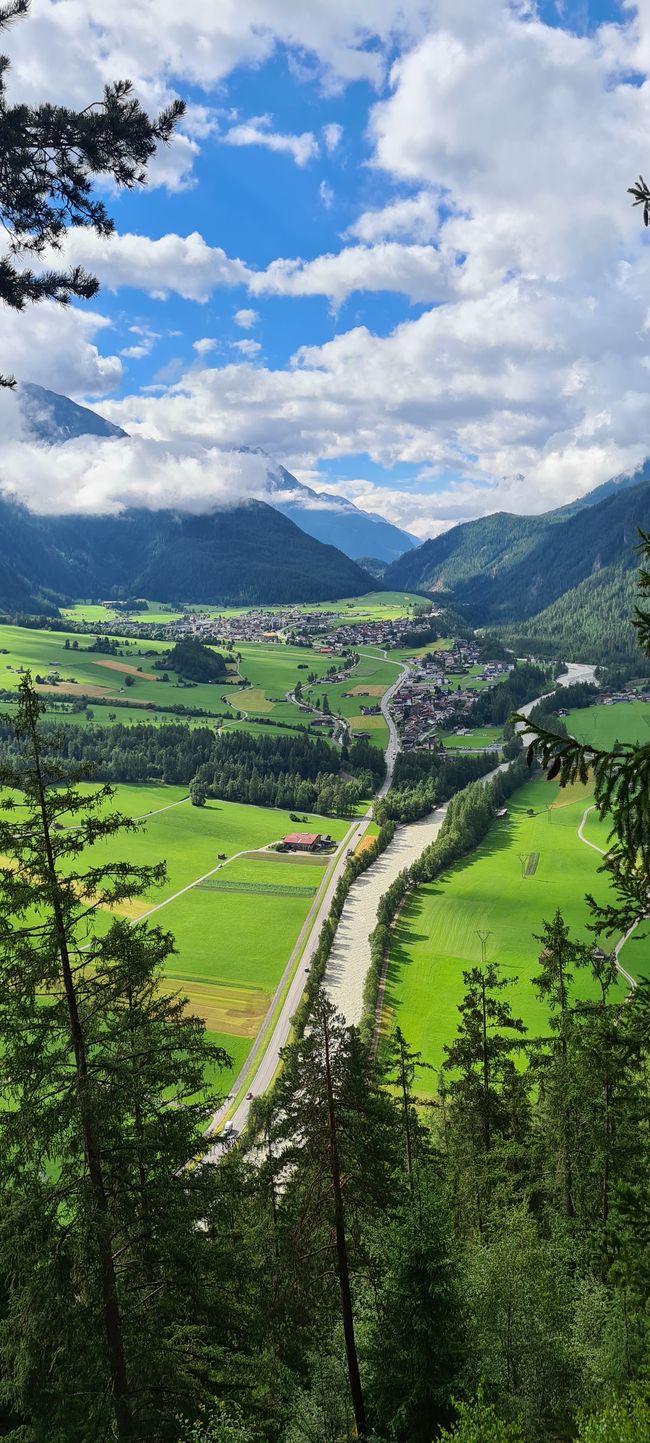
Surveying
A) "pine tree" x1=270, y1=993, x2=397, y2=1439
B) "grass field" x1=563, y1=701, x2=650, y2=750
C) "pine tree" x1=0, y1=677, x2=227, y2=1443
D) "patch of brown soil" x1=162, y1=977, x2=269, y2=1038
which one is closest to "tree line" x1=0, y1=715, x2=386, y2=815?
"grass field" x1=563, y1=701, x2=650, y2=750

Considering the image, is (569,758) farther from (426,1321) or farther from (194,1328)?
(426,1321)

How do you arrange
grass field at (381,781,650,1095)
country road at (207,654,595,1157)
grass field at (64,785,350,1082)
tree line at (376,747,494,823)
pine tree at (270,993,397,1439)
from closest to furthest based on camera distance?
pine tree at (270,993,397,1439)
country road at (207,654,595,1157)
grass field at (381,781,650,1095)
grass field at (64,785,350,1082)
tree line at (376,747,494,823)

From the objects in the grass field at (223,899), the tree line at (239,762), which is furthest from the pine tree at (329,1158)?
the tree line at (239,762)

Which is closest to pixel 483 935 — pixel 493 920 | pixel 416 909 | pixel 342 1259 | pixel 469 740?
pixel 493 920

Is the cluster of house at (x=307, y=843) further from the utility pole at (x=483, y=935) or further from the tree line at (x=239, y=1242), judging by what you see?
the tree line at (x=239, y=1242)

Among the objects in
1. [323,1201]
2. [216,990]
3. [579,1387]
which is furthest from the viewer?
[216,990]

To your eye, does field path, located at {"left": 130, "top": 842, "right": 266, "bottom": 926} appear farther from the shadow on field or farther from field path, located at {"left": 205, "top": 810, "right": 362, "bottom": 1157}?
the shadow on field

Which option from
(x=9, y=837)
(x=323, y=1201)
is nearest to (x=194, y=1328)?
(x=323, y=1201)
